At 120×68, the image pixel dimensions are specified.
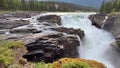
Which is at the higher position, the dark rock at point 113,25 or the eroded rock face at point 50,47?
the eroded rock face at point 50,47

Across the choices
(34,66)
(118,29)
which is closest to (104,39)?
(118,29)

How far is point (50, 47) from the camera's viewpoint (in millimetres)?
26219

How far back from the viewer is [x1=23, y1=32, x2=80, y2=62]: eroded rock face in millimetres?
25125

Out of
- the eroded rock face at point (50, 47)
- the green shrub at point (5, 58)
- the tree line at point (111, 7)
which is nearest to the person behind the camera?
the green shrub at point (5, 58)

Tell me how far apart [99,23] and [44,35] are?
28.2m

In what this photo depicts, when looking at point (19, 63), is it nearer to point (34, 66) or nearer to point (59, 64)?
point (34, 66)

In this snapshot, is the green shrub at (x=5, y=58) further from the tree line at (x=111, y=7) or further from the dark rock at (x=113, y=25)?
the tree line at (x=111, y=7)

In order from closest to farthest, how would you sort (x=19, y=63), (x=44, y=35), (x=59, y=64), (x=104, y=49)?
1. (x=59, y=64)
2. (x=19, y=63)
3. (x=44, y=35)
4. (x=104, y=49)

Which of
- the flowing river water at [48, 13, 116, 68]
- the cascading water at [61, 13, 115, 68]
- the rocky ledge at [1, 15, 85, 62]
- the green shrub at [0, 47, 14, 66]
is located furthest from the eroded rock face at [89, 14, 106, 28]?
the green shrub at [0, 47, 14, 66]

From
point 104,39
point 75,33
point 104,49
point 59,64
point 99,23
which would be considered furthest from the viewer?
point 99,23

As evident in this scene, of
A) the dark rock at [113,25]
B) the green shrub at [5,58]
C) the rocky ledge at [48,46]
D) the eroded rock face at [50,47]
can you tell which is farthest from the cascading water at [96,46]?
the green shrub at [5,58]

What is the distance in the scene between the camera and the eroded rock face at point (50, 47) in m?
25.1

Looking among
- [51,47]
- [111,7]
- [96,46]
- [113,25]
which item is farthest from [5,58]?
[111,7]

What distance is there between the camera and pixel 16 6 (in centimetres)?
11169
